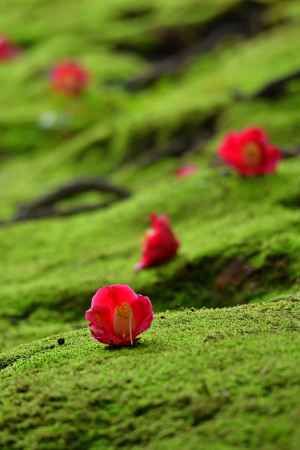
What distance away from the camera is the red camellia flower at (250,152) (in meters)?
5.20

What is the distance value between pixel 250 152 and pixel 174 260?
1.15m

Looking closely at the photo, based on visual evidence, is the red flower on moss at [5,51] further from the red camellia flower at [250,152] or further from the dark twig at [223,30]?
the red camellia flower at [250,152]

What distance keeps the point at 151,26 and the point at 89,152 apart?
675cm

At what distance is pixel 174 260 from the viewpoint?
4.57m

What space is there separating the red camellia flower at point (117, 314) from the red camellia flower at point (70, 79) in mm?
9525

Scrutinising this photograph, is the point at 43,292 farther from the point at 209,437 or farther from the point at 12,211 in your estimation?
the point at 12,211

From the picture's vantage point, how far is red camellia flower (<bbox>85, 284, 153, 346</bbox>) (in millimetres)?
2580

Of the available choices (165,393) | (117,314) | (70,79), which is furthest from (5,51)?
(165,393)

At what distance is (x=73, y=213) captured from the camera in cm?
671

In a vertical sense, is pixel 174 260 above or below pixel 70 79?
below

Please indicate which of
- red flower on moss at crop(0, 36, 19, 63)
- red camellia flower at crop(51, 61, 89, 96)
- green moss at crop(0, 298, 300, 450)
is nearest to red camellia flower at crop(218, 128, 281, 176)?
green moss at crop(0, 298, 300, 450)

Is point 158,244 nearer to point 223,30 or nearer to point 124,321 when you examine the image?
point 124,321

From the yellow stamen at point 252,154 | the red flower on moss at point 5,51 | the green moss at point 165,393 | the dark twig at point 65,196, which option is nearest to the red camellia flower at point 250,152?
the yellow stamen at point 252,154

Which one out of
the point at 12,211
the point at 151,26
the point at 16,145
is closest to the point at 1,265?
the point at 12,211
